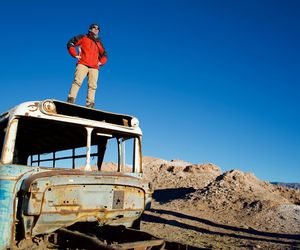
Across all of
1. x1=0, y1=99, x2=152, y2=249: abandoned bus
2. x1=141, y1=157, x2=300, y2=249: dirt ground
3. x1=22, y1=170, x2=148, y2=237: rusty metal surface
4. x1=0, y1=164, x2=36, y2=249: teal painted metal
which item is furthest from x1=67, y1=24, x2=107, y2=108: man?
x1=141, y1=157, x2=300, y2=249: dirt ground

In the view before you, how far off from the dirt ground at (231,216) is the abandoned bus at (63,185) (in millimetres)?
4232

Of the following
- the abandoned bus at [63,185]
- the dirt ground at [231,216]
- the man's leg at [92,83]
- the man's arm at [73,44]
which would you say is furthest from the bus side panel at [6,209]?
the dirt ground at [231,216]

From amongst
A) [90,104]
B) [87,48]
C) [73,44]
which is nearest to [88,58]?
[87,48]

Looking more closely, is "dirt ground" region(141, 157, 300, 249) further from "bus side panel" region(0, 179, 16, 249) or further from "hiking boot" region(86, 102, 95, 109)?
"bus side panel" region(0, 179, 16, 249)

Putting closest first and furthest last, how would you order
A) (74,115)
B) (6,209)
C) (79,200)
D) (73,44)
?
(6,209), (79,200), (74,115), (73,44)

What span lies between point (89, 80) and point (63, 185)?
133 inches

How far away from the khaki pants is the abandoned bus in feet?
4.12

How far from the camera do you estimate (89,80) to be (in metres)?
7.47

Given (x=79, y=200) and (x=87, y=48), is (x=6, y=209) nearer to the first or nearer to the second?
(x=79, y=200)

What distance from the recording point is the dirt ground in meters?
10.6

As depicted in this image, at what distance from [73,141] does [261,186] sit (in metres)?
18.4

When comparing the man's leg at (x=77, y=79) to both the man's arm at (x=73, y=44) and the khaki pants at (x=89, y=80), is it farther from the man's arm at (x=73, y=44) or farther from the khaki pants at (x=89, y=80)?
the man's arm at (x=73, y=44)

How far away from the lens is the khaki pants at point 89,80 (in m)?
7.18

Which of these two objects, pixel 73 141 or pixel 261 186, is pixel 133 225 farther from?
pixel 261 186
